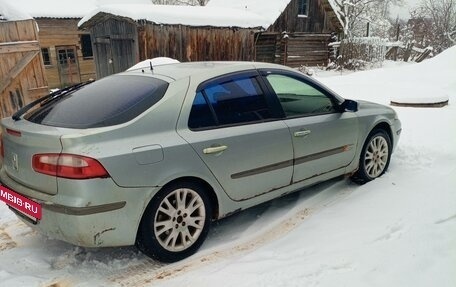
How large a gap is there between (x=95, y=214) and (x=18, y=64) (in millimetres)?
4347

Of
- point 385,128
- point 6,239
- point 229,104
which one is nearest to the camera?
point 229,104

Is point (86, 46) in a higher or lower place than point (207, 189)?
higher

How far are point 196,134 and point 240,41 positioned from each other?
47.0ft

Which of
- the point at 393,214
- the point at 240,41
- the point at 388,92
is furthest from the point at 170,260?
the point at 240,41

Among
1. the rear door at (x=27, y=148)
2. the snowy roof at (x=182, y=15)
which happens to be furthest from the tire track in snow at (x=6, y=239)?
the snowy roof at (x=182, y=15)

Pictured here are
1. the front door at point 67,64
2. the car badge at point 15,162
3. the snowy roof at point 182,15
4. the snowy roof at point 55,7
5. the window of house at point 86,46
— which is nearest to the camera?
the car badge at point 15,162

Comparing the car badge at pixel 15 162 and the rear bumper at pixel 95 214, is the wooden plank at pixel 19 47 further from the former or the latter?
the rear bumper at pixel 95 214

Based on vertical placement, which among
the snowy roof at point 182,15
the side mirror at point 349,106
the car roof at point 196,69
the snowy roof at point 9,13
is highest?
the snowy roof at point 182,15

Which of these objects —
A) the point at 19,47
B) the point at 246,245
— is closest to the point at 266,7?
the point at 19,47

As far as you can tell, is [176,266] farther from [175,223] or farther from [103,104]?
[103,104]

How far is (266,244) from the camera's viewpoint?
133 inches

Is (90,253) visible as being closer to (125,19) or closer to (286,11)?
(125,19)

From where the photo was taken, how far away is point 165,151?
2924 millimetres

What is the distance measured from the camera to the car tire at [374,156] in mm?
4539
